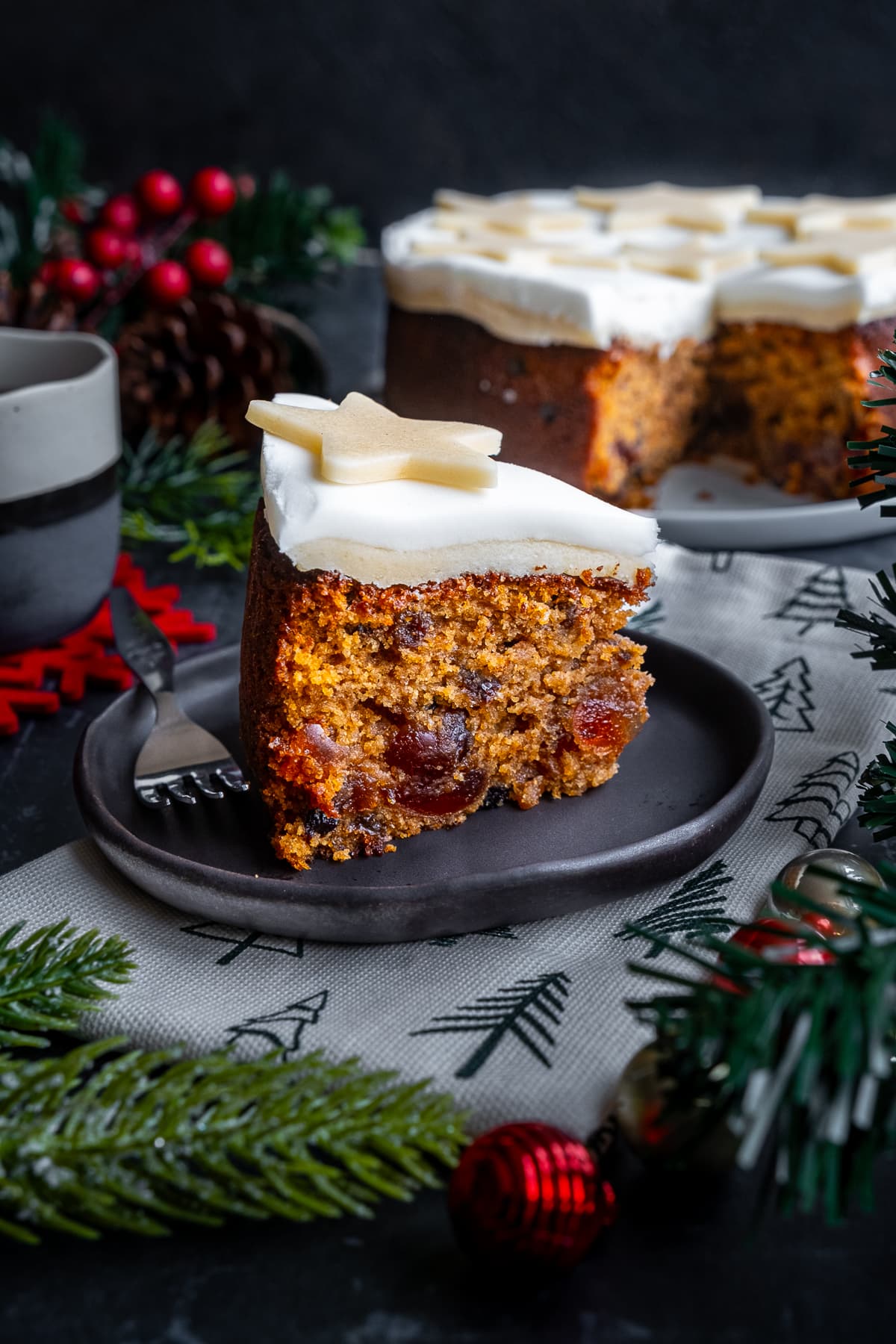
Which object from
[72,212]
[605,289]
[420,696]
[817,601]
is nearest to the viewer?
[420,696]

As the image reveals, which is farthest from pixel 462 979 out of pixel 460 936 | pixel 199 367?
pixel 199 367

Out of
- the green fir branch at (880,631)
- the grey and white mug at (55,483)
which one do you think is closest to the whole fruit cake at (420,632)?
the green fir branch at (880,631)

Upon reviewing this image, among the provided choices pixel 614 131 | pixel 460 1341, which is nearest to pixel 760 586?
pixel 460 1341

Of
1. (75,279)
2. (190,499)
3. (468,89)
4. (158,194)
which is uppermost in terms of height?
(468,89)

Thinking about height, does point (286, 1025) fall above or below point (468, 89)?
below

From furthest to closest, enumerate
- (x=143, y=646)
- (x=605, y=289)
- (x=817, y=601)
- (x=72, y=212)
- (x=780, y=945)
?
(x=72, y=212)
(x=605, y=289)
(x=817, y=601)
(x=143, y=646)
(x=780, y=945)

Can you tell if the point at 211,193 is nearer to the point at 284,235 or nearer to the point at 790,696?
the point at 284,235

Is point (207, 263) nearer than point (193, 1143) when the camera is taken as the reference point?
No

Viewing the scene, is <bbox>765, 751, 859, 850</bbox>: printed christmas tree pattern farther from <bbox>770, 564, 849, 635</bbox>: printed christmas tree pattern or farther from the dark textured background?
the dark textured background

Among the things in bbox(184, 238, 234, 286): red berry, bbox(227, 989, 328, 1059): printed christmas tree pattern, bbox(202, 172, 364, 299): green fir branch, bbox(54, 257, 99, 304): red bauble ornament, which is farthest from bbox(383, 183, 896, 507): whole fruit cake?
bbox(227, 989, 328, 1059): printed christmas tree pattern
